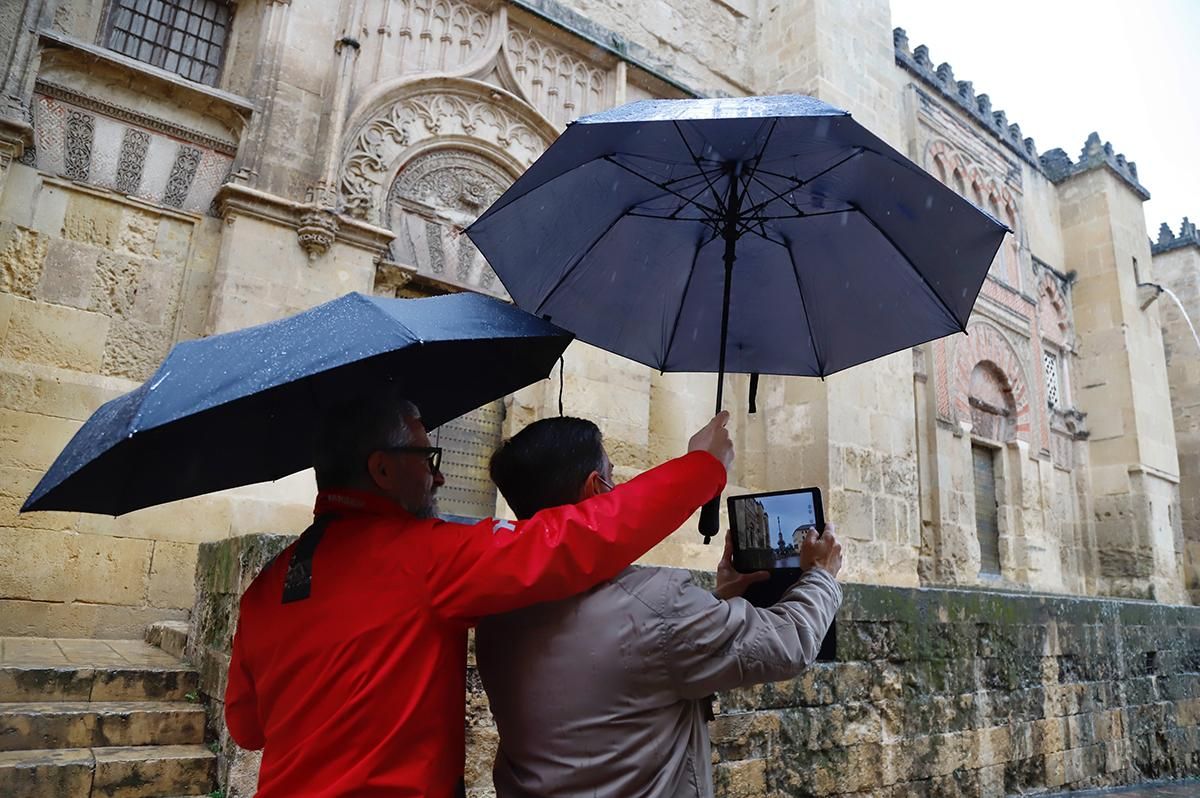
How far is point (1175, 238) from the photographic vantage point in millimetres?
18859

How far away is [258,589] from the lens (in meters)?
1.52

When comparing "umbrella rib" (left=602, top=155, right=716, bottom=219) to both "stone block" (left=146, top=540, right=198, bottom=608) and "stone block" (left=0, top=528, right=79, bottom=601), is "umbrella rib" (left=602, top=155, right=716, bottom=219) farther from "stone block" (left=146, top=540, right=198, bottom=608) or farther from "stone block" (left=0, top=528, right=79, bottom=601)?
"stone block" (left=0, top=528, right=79, bottom=601)

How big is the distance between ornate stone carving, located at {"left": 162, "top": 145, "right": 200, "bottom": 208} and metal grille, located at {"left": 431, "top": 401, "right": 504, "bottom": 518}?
9.84ft

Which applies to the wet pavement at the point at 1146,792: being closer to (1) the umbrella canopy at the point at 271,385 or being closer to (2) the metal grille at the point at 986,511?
(1) the umbrella canopy at the point at 271,385

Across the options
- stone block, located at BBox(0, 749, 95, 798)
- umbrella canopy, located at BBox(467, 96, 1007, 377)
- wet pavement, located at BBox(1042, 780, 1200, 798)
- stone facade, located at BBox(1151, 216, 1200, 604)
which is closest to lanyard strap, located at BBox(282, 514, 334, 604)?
umbrella canopy, located at BBox(467, 96, 1007, 377)

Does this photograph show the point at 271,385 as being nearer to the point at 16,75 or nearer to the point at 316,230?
the point at 316,230

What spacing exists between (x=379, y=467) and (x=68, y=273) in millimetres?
5861

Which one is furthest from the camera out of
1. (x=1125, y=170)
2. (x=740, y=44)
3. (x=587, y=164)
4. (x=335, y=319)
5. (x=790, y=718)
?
(x=1125, y=170)

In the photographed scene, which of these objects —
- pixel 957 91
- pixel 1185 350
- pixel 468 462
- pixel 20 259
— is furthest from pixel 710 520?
pixel 1185 350

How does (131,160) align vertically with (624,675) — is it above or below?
above

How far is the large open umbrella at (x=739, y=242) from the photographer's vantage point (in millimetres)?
2141

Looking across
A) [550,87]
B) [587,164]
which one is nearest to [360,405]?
[587,164]

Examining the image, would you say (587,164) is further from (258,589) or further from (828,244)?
(258,589)

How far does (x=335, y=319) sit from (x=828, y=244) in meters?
1.73
